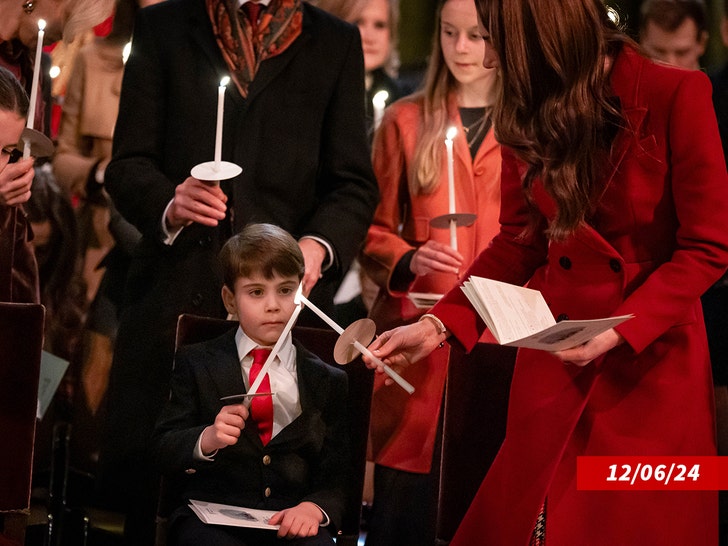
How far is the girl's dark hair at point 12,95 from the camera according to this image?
9.33 ft

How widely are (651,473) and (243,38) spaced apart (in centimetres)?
168

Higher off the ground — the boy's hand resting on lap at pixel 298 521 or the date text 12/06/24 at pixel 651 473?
the date text 12/06/24 at pixel 651 473

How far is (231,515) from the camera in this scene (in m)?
2.53

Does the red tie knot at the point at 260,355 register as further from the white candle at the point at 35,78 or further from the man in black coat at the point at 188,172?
the white candle at the point at 35,78

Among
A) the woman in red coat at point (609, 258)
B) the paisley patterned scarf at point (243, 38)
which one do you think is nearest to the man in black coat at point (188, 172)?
the paisley patterned scarf at point (243, 38)

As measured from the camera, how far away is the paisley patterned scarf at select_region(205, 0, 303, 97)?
3121mm

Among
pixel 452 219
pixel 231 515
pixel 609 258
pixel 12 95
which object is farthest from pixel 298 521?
Answer: pixel 12 95

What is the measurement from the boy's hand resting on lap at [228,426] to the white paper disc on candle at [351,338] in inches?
11.3

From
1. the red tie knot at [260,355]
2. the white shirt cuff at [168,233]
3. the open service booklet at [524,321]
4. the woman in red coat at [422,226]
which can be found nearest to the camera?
the open service booklet at [524,321]

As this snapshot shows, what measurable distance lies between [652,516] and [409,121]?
1.93m

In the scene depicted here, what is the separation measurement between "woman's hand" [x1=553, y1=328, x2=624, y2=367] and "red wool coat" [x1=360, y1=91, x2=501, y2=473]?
1347mm

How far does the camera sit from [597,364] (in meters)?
2.27

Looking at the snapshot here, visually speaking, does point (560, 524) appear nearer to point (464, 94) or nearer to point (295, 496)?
point (295, 496)

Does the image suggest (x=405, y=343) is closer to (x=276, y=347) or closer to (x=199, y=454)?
(x=276, y=347)
